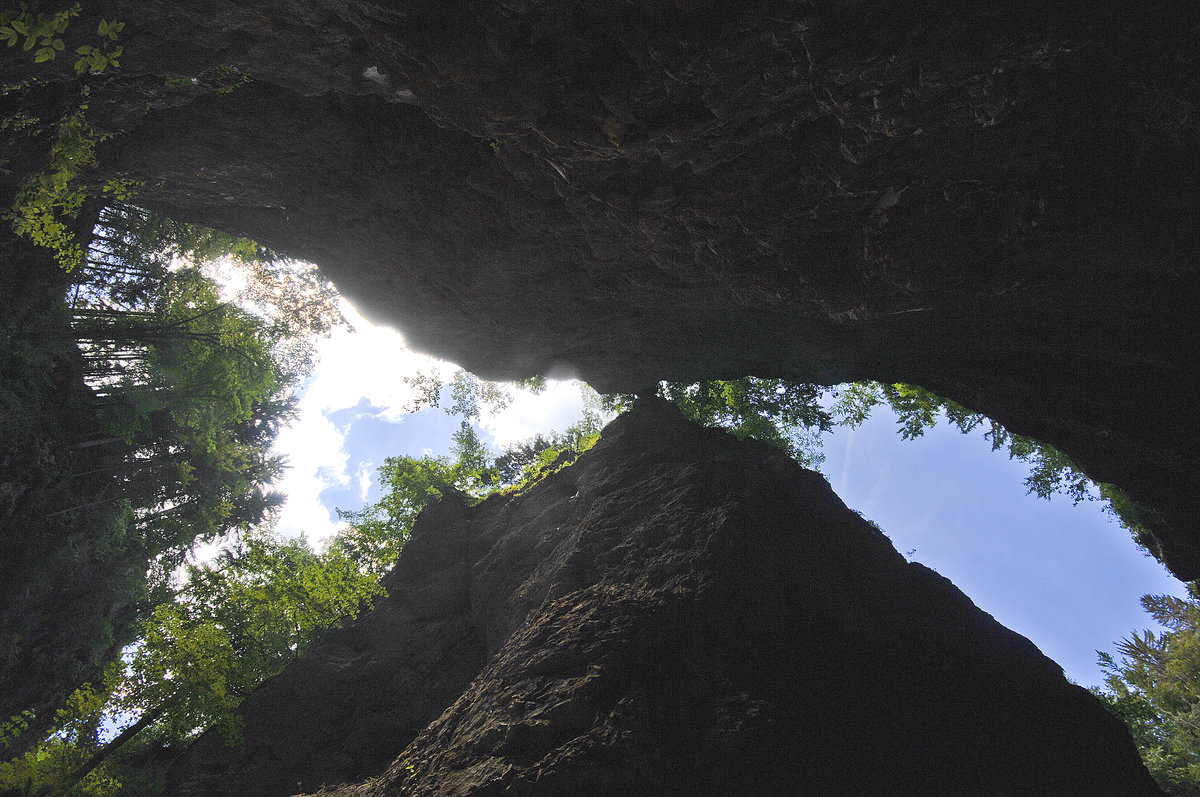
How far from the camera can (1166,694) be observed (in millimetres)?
18781

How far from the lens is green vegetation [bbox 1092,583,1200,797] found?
15.3 m

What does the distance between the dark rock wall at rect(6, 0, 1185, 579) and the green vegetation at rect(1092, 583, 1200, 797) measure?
11398 millimetres

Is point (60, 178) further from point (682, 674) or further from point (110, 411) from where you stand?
point (110, 411)

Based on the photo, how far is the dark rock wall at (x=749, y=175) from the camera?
14.1ft

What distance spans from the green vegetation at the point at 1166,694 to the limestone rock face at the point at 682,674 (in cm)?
1310

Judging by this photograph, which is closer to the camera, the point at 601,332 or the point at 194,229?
the point at 601,332

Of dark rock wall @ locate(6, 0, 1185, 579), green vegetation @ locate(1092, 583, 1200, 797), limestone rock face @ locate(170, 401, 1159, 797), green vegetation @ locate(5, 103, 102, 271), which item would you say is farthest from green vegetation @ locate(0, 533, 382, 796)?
green vegetation @ locate(1092, 583, 1200, 797)

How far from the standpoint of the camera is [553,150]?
227 inches

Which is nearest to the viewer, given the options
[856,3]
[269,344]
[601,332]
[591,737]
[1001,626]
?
[856,3]

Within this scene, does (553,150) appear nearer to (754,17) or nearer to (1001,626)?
(754,17)

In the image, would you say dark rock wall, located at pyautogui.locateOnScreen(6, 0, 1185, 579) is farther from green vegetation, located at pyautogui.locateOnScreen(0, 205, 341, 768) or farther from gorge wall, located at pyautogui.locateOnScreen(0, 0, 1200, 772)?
green vegetation, located at pyautogui.locateOnScreen(0, 205, 341, 768)

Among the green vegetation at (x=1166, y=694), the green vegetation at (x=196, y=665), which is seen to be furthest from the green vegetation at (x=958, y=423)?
the green vegetation at (x=196, y=665)

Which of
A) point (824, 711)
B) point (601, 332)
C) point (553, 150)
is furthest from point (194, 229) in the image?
point (824, 711)

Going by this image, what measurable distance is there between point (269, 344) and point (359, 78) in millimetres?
17349
